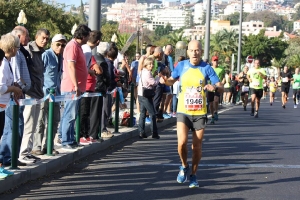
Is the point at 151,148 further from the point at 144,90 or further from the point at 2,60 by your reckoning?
the point at 2,60

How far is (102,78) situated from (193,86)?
4.45 m

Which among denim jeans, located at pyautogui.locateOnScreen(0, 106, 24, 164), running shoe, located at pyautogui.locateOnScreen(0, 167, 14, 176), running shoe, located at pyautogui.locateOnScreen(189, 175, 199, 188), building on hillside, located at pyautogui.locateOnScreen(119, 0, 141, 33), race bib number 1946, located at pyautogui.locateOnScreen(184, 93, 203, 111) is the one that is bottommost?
running shoe, located at pyautogui.locateOnScreen(189, 175, 199, 188)

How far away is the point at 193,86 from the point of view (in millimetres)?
9555

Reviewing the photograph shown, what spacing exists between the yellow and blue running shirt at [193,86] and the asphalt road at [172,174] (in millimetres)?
989

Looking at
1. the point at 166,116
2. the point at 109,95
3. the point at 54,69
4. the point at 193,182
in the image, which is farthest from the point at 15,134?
the point at 166,116

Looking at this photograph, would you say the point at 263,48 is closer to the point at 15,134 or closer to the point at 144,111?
the point at 144,111

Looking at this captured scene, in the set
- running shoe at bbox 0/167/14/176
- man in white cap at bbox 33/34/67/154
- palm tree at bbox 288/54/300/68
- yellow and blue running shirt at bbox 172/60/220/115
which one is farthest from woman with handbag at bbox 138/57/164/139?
palm tree at bbox 288/54/300/68

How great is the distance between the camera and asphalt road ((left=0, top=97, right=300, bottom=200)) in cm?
891

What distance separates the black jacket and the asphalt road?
1.12m

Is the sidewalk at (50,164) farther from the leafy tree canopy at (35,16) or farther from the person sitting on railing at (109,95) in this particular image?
the leafy tree canopy at (35,16)

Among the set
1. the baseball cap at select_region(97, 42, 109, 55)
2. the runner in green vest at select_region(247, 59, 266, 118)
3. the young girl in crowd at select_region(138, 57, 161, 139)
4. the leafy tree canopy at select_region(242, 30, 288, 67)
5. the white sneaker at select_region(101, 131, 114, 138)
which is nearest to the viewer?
the baseball cap at select_region(97, 42, 109, 55)

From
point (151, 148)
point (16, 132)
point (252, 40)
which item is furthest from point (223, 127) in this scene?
point (252, 40)

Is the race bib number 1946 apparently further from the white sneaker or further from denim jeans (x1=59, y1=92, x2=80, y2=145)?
the white sneaker

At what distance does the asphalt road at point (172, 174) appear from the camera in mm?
8906
